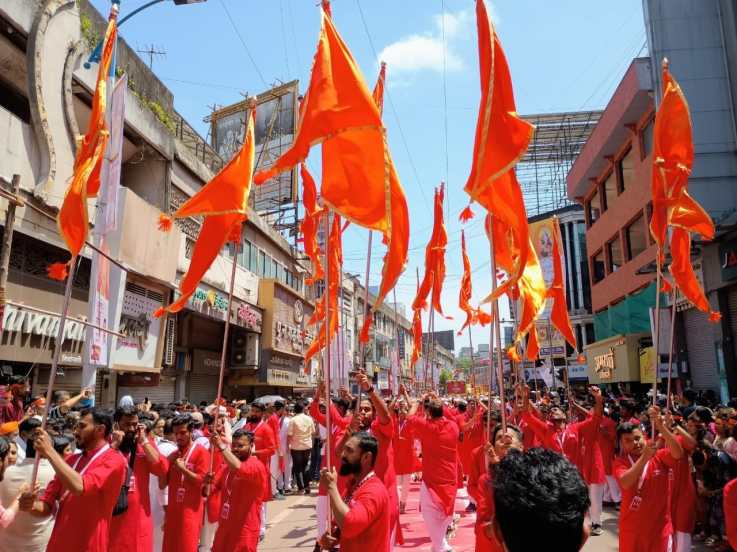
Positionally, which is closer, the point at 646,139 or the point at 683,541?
the point at 683,541

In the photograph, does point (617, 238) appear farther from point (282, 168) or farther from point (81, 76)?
point (282, 168)

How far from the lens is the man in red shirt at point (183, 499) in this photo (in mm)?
5527

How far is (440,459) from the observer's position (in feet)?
25.0

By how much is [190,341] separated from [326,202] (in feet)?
56.9

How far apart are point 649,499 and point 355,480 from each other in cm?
261

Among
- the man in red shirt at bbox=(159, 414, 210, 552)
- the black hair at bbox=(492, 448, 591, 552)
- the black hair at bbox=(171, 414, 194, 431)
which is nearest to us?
the black hair at bbox=(492, 448, 591, 552)

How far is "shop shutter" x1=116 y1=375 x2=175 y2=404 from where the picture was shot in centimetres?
1672

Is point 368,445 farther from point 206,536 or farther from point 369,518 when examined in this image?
point 206,536

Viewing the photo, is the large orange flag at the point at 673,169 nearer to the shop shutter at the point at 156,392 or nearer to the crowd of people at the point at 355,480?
the crowd of people at the point at 355,480

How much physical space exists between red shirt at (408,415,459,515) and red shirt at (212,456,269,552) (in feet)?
8.73

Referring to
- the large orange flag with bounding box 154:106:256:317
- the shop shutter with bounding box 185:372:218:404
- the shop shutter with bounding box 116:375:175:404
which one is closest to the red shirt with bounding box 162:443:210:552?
the large orange flag with bounding box 154:106:256:317

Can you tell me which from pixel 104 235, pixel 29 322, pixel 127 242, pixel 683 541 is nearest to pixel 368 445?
pixel 683 541

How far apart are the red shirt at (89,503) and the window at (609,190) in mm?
25589

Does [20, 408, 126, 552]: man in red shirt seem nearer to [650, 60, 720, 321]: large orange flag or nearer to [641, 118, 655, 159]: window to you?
[650, 60, 720, 321]: large orange flag
